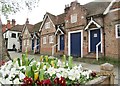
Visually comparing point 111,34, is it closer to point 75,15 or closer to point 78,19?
point 78,19

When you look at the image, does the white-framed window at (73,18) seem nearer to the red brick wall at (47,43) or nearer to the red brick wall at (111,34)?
the red brick wall at (47,43)

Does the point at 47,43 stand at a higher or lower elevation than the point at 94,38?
lower

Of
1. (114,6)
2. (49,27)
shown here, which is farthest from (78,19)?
(49,27)

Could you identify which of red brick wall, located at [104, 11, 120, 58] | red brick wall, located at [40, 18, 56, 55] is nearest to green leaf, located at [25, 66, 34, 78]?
red brick wall, located at [104, 11, 120, 58]

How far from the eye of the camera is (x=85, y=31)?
16922mm

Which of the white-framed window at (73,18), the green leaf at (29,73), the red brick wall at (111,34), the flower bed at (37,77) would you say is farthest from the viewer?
the white-framed window at (73,18)

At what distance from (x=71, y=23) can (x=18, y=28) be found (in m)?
27.1

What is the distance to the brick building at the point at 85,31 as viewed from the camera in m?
14.4

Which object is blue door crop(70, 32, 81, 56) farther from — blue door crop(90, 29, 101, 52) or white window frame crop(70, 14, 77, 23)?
blue door crop(90, 29, 101, 52)

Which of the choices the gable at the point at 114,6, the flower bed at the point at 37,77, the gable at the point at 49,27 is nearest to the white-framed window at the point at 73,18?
the gable at the point at 49,27

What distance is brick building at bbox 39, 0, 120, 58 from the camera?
1442 centimetres

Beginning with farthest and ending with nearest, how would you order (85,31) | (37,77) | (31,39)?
(31,39)
(85,31)
(37,77)

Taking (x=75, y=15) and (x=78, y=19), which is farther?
(x=75, y=15)

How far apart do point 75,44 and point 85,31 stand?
221 centimetres
